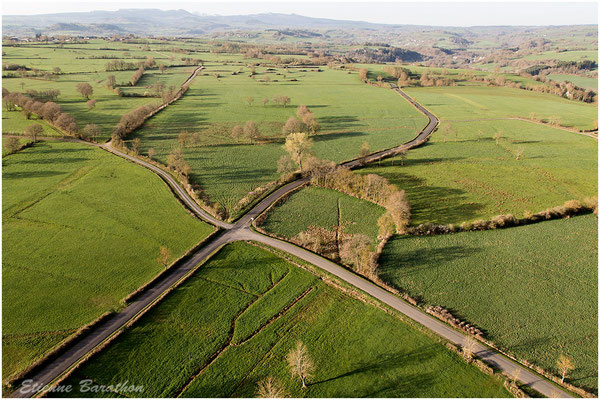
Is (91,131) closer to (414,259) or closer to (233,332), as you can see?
(233,332)

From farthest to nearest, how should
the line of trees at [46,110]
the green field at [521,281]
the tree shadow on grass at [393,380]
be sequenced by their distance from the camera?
the line of trees at [46,110]
the green field at [521,281]
the tree shadow on grass at [393,380]

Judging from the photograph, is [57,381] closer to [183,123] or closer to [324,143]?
[324,143]

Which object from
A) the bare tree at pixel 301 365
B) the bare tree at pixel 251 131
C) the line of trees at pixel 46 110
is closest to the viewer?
the bare tree at pixel 301 365

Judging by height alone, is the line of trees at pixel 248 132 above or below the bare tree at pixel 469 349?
above

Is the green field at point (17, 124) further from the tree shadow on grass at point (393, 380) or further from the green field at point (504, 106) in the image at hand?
the green field at point (504, 106)

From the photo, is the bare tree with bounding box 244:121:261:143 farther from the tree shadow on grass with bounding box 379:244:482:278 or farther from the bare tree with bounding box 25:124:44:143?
the bare tree with bounding box 25:124:44:143

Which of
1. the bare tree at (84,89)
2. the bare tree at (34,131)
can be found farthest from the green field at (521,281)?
the bare tree at (84,89)

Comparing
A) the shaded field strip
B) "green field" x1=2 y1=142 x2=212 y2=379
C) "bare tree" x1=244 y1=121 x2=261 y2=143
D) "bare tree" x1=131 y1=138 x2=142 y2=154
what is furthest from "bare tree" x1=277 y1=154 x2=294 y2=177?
"bare tree" x1=131 y1=138 x2=142 y2=154

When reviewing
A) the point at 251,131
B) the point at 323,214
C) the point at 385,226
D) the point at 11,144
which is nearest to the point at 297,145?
the point at 323,214
